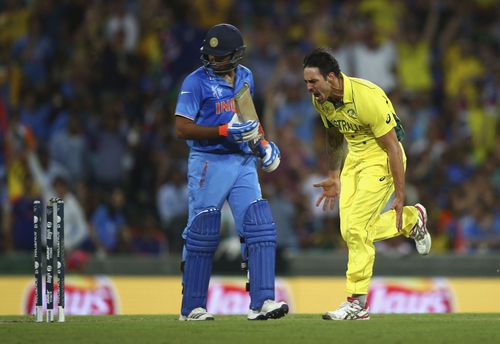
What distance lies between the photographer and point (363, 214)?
9109 mm

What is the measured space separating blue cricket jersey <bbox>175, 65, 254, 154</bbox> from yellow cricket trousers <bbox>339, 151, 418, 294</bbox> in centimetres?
85

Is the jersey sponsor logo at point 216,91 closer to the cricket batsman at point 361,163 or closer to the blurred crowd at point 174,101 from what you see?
the cricket batsman at point 361,163

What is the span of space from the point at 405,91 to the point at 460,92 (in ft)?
2.64

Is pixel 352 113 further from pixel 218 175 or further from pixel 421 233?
pixel 421 233

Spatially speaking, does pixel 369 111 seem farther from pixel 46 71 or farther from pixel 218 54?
pixel 46 71

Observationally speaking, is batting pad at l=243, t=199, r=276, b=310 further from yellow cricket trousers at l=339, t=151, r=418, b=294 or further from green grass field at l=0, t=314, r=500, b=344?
yellow cricket trousers at l=339, t=151, r=418, b=294

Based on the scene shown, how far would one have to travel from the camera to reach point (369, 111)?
9.01m

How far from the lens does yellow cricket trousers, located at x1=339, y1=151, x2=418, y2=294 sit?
902cm

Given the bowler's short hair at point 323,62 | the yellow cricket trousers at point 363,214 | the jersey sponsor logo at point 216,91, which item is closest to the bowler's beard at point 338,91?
the bowler's short hair at point 323,62

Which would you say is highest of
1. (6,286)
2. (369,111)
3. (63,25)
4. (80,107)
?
(63,25)

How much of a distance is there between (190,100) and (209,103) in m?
0.17

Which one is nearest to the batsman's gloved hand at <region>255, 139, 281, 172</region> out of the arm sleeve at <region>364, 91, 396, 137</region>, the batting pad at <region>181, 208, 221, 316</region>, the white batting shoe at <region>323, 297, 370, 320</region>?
the batting pad at <region>181, 208, 221, 316</region>

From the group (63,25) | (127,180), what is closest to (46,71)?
(63,25)

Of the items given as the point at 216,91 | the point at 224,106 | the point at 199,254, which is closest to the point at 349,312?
the point at 199,254
